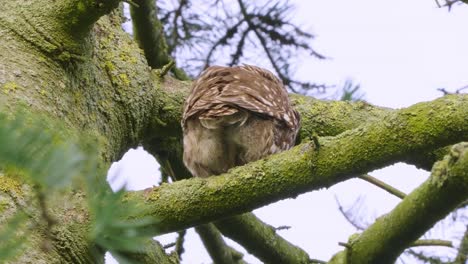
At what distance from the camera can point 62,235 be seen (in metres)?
2.45

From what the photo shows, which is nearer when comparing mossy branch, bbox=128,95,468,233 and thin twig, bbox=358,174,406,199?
mossy branch, bbox=128,95,468,233

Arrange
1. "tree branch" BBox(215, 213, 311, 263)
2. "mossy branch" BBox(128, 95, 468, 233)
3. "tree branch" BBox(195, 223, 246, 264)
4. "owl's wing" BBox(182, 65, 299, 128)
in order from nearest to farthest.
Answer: "mossy branch" BBox(128, 95, 468, 233) → "owl's wing" BBox(182, 65, 299, 128) → "tree branch" BBox(215, 213, 311, 263) → "tree branch" BBox(195, 223, 246, 264)

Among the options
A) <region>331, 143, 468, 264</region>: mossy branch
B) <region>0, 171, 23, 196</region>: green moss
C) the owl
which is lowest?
<region>331, 143, 468, 264</region>: mossy branch

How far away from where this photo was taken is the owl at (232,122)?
336cm

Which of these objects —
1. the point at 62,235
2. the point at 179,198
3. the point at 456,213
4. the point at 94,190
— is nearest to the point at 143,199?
the point at 179,198

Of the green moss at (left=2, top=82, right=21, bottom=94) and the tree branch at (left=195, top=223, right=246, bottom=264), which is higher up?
the green moss at (left=2, top=82, right=21, bottom=94)

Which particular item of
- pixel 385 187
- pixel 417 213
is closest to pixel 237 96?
pixel 385 187

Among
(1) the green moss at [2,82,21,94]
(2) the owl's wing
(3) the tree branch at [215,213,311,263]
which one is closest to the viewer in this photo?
(1) the green moss at [2,82,21,94]

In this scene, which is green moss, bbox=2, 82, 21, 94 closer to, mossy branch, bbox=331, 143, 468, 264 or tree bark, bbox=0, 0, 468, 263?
tree bark, bbox=0, 0, 468, 263

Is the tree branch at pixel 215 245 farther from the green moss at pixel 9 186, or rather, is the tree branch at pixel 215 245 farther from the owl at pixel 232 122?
the green moss at pixel 9 186

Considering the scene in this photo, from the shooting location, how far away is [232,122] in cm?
339

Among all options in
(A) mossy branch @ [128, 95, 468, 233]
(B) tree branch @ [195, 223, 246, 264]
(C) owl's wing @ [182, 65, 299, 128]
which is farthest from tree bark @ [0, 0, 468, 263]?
(B) tree branch @ [195, 223, 246, 264]

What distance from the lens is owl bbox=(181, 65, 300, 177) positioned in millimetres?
3355

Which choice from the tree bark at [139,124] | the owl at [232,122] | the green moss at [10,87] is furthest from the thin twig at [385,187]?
the green moss at [10,87]
